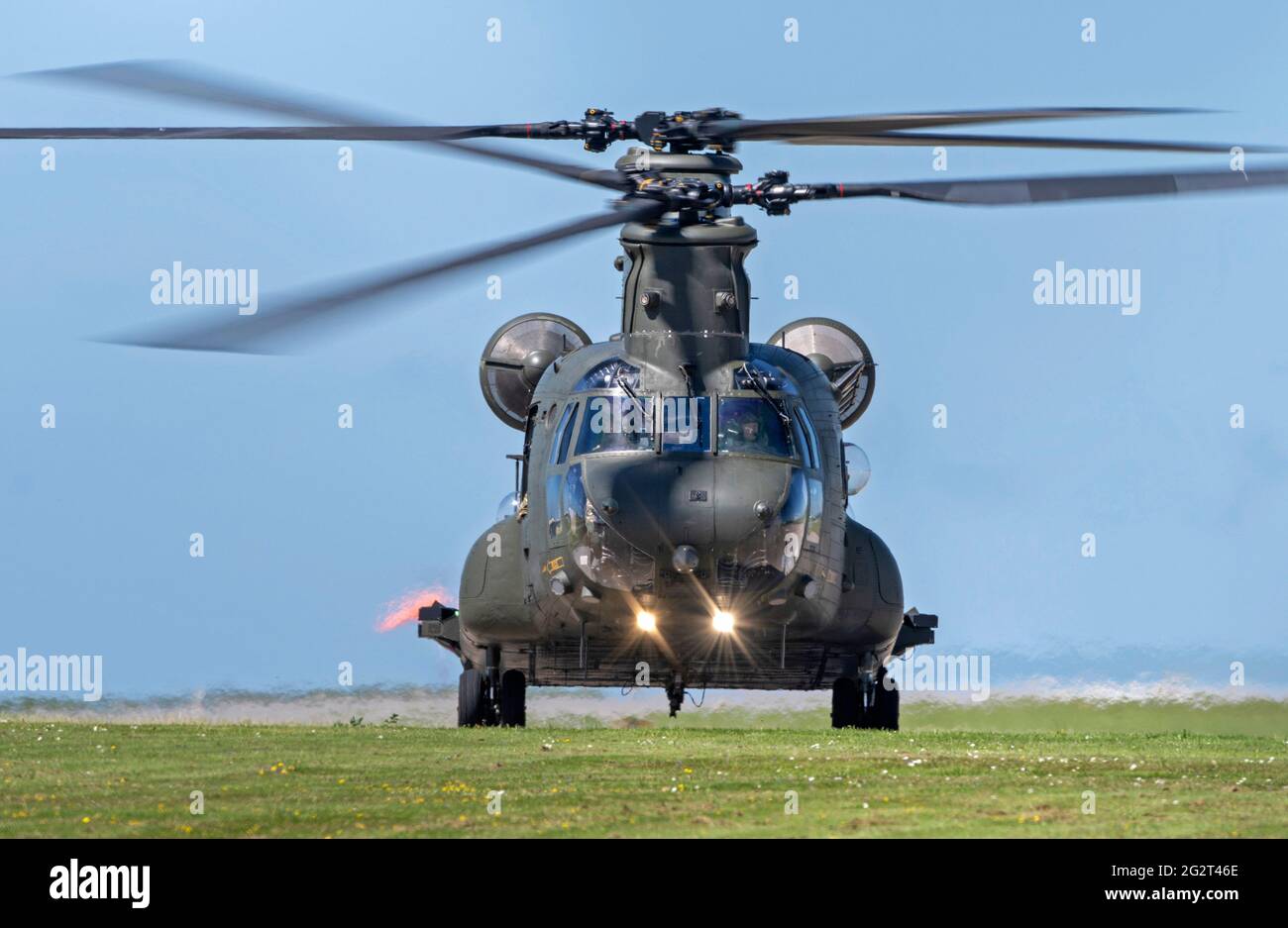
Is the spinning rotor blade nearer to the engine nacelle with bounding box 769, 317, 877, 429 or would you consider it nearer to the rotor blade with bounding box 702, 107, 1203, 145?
the rotor blade with bounding box 702, 107, 1203, 145

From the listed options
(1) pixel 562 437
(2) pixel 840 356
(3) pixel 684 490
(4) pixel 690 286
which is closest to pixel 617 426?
(1) pixel 562 437

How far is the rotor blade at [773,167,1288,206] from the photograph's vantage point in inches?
774

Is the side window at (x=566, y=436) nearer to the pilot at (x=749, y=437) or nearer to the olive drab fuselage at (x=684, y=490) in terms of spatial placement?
the olive drab fuselage at (x=684, y=490)

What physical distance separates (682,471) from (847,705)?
6642 mm

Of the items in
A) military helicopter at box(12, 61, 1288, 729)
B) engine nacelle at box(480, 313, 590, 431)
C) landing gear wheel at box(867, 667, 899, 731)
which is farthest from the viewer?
landing gear wheel at box(867, 667, 899, 731)

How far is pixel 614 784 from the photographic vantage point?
19078 mm

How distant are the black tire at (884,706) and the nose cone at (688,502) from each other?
20.2ft

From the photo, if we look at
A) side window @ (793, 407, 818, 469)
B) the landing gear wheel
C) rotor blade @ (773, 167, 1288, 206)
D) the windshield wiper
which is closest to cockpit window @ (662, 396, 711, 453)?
the windshield wiper

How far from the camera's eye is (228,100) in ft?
66.8

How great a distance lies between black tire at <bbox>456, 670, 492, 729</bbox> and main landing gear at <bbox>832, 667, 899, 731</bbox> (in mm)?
4835

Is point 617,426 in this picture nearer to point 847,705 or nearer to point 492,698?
point 492,698
